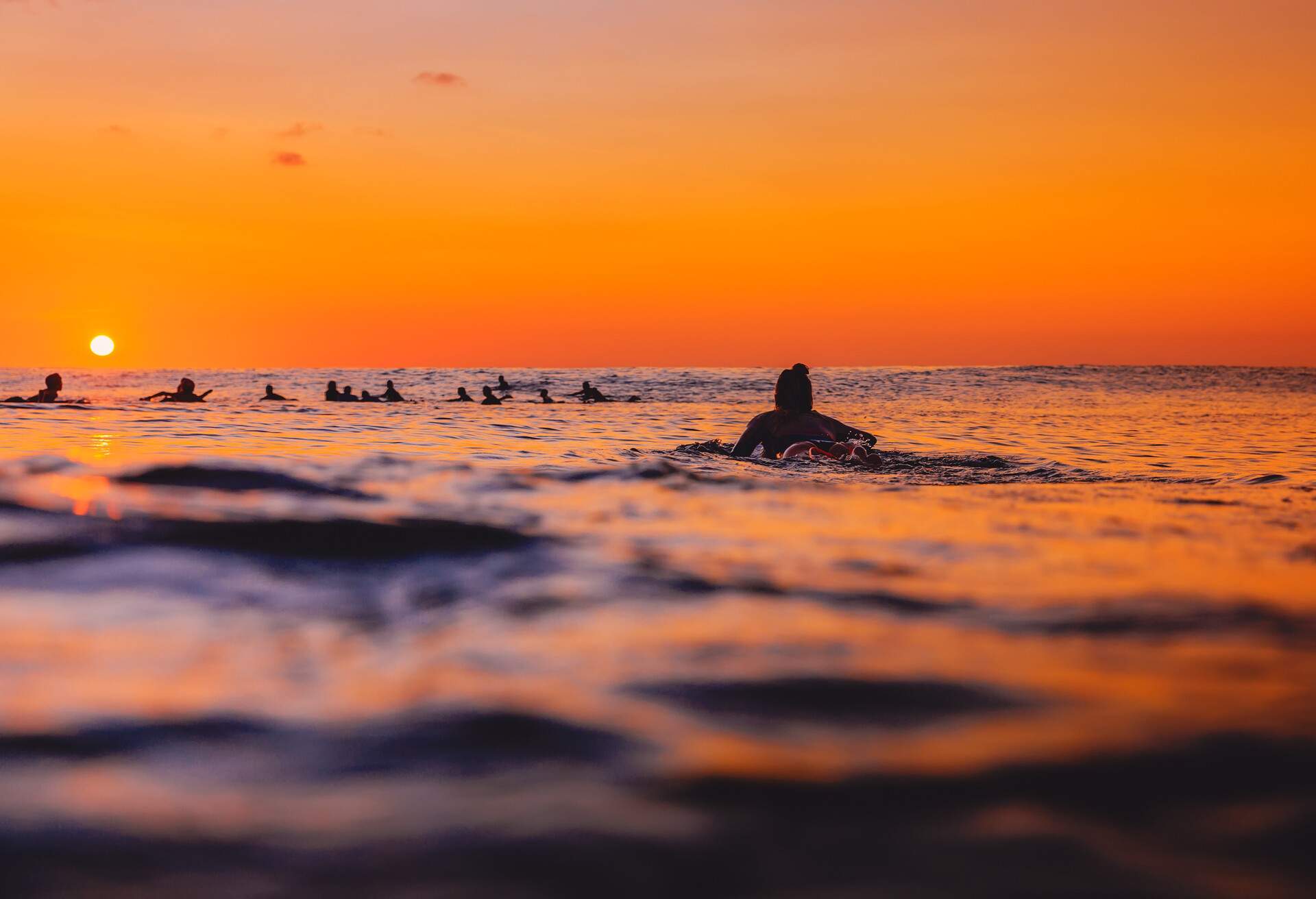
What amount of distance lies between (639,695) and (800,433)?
7708mm

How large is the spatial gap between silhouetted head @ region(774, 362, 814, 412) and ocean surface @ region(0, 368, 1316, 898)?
4.33m

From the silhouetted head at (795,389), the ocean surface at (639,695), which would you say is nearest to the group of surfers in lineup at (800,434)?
the silhouetted head at (795,389)

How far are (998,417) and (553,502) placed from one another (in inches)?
761

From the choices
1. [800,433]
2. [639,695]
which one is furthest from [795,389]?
[639,695]

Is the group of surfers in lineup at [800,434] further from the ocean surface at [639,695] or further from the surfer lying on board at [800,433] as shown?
the ocean surface at [639,695]

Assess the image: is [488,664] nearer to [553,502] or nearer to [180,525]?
[180,525]

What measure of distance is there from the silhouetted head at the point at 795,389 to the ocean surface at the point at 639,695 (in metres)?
4.33

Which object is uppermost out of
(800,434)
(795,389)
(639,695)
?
(795,389)

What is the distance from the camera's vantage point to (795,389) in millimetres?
10211

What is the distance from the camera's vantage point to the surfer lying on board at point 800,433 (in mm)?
9555

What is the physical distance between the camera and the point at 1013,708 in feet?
7.41

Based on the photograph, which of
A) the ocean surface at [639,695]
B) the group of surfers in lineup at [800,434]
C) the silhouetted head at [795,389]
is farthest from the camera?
the silhouetted head at [795,389]

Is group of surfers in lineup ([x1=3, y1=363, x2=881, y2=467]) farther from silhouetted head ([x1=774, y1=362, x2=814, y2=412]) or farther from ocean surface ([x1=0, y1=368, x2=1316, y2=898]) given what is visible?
ocean surface ([x1=0, y1=368, x2=1316, y2=898])

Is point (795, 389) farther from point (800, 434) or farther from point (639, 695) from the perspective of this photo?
point (639, 695)
